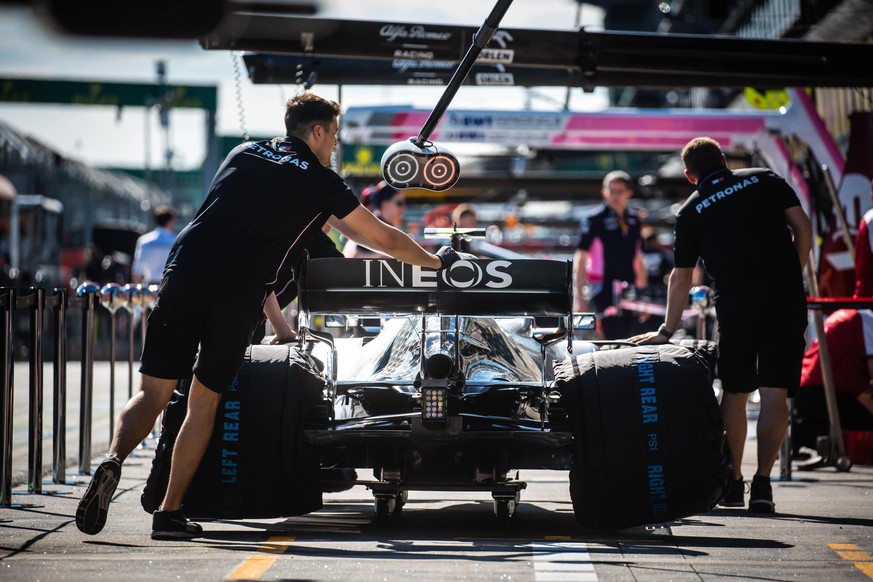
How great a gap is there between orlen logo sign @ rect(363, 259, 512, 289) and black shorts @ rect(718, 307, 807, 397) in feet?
6.02

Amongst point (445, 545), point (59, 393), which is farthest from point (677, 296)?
point (59, 393)

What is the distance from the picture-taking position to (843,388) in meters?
9.44

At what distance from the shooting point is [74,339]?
102 ft

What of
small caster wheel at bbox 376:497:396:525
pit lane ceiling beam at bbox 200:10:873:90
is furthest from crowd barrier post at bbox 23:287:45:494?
pit lane ceiling beam at bbox 200:10:873:90

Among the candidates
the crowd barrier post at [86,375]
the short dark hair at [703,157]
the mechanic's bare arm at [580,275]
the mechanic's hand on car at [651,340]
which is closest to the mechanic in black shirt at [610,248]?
the mechanic's bare arm at [580,275]

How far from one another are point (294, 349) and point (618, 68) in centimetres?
479

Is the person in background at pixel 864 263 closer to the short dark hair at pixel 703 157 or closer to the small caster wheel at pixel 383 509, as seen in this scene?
the short dark hair at pixel 703 157

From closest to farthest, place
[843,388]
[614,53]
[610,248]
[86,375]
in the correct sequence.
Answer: [86,375] → [843,388] → [614,53] → [610,248]

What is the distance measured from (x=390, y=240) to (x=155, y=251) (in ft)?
31.1

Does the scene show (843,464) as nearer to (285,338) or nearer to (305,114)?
(285,338)

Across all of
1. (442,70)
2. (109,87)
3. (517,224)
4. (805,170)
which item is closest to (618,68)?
(442,70)

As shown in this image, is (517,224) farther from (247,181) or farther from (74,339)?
(247,181)

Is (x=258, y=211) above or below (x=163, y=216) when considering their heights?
below

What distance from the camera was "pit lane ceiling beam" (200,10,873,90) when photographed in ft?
31.1
